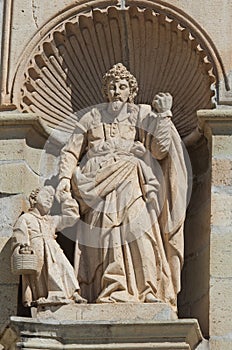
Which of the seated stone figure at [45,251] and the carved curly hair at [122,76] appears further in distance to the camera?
the carved curly hair at [122,76]

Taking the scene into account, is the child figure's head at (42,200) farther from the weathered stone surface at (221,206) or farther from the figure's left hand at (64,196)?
the weathered stone surface at (221,206)

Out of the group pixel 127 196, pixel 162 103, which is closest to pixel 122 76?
pixel 162 103

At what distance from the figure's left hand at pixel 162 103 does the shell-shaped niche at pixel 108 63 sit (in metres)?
0.34

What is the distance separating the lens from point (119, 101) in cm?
898

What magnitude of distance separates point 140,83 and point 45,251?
1214 millimetres

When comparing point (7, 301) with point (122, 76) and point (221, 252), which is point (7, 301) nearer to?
point (221, 252)

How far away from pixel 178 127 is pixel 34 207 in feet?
3.22

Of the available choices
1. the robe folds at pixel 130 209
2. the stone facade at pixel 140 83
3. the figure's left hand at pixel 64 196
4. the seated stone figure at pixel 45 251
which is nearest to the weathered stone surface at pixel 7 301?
the stone facade at pixel 140 83

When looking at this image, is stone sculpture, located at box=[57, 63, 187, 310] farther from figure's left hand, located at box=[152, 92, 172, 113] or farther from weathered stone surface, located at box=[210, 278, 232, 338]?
weathered stone surface, located at box=[210, 278, 232, 338]

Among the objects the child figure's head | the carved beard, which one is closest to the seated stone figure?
the child figure's head

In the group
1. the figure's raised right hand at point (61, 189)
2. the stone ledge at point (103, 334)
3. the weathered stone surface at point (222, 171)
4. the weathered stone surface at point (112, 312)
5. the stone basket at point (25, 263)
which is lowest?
the stone ledge at point (103, 334)

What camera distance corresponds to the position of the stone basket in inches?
336

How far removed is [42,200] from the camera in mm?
8766

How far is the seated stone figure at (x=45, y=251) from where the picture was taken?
28.0 feet
